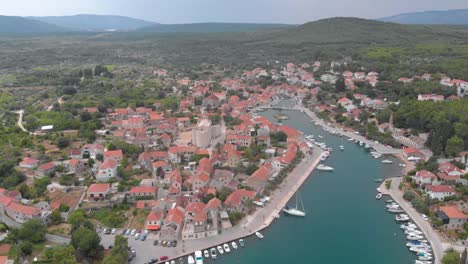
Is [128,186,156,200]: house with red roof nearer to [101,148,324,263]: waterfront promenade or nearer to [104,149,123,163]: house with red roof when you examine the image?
[101,148,324,263]: waterfront promenade

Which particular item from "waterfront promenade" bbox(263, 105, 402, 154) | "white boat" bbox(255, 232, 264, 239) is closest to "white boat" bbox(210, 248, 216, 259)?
"white boat" bbox(255, 232, 264, 239)

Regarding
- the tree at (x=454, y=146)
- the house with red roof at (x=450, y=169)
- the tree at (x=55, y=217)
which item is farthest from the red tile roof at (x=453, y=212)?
the tree at (x=55, y=217)

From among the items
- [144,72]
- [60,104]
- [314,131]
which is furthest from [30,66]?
[314,131]

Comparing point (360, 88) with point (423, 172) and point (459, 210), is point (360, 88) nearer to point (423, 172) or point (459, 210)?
point (423, 172)

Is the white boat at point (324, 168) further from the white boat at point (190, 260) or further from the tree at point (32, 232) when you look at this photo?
the tree at point (32, 232)

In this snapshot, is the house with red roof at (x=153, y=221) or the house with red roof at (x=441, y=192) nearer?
the house with red roof at (x=153, y=221)

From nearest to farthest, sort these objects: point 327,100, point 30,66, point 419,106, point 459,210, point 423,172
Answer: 1. point 459,210
2. point 423,172
3. point 419,106
4. point 327,100
5. point 30,66
